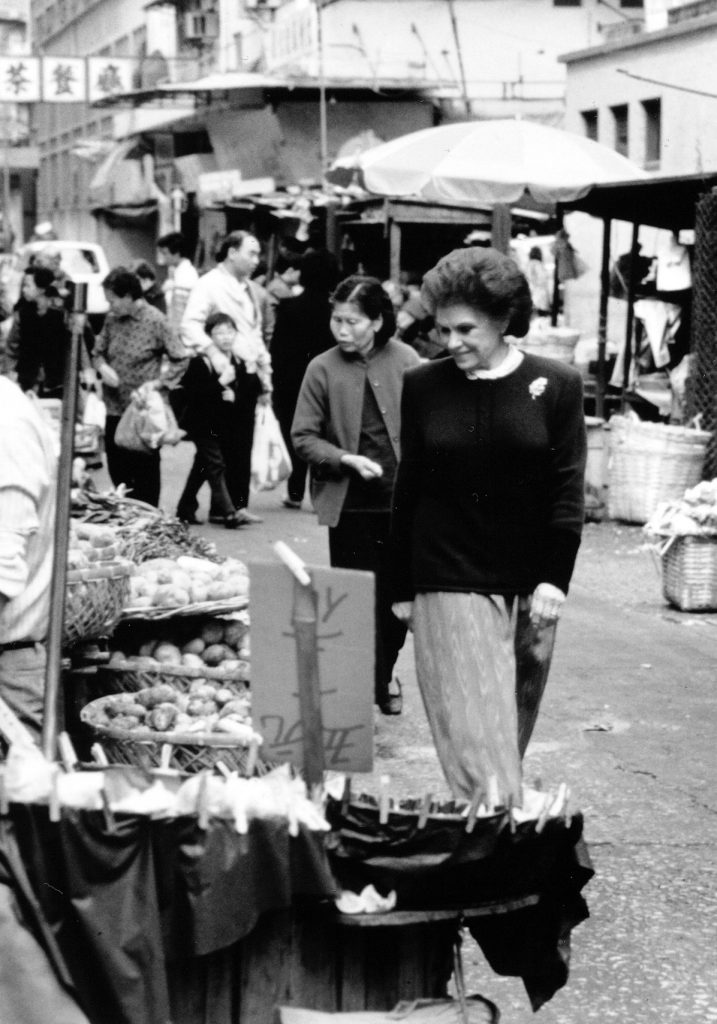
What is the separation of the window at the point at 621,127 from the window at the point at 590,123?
0.54m

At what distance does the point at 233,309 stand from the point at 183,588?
20.6 feet

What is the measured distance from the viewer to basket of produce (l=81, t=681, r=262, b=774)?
5105 millimetres

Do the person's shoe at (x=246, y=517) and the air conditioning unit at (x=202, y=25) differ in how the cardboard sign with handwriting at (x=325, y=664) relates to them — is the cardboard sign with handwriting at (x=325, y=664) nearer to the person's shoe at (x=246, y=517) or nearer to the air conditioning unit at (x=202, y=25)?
the person's shoe at (x=246, y=517)

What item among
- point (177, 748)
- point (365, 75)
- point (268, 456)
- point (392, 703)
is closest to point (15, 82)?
point (365, 75)

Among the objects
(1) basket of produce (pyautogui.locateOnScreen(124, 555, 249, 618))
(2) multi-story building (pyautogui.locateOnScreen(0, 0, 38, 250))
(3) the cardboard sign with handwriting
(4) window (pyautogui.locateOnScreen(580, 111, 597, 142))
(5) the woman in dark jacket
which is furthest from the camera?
(2) multi-story building (pyautogui.locateOnScreen(0, 0, 38, 250))

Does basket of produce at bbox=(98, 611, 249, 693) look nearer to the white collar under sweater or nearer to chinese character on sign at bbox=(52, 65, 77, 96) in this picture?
the white collar under sweater

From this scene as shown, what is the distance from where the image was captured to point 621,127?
24.1 m

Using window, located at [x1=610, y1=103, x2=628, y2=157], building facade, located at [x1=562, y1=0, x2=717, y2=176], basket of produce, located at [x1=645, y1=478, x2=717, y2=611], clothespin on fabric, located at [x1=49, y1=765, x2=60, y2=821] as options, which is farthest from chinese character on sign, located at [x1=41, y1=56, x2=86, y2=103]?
clothespin on fabric, located at [x1=49, y1=765, x2=60, y2=821]

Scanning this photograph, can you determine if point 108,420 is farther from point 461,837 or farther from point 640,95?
point 640,95

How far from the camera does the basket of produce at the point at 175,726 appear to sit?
16.8 ft

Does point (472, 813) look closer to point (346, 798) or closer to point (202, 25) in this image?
point (346, 798)

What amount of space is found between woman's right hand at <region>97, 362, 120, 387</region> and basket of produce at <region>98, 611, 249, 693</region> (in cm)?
553

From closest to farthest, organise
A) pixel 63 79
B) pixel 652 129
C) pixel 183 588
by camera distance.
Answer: pixel 183 588 < pixel 652 129 < pixel 63 79

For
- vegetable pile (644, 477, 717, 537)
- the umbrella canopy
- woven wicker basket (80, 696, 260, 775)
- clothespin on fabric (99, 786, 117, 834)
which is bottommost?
vegetable pile (644, 477, 717, 537)
